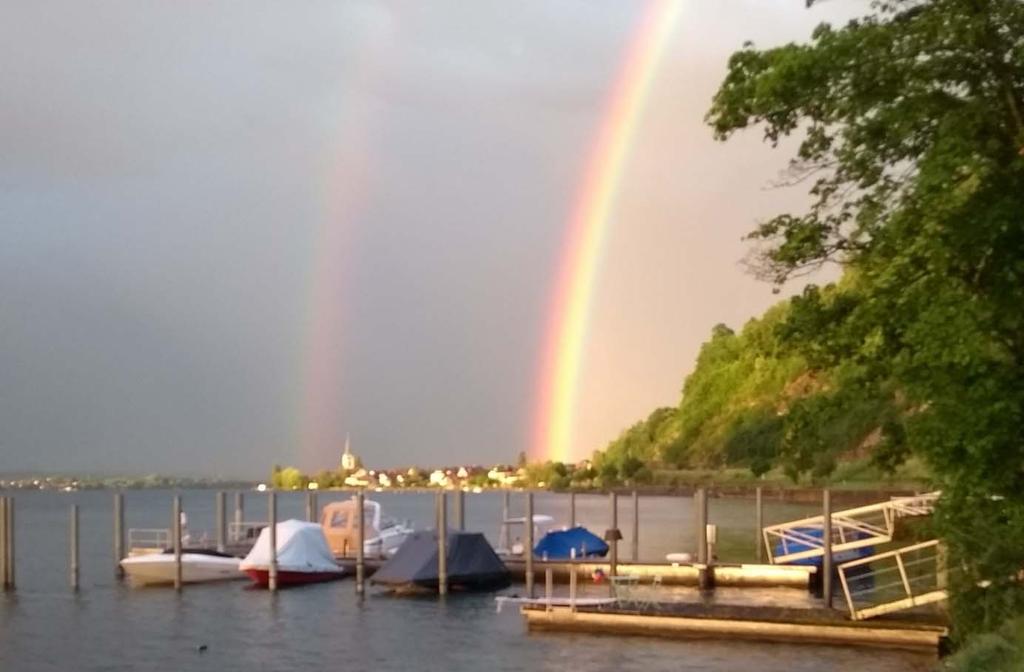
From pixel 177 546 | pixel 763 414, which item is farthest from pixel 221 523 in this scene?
pixel 763 414

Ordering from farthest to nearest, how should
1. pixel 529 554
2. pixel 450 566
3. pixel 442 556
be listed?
pixel 450 566, pixel 442 556, pixel 529 554

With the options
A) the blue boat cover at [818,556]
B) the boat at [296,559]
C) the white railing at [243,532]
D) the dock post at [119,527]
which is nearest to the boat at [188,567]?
the dock post at [119,527]

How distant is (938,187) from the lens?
594 inches

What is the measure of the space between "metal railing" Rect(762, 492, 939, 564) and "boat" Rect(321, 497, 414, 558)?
14.4m

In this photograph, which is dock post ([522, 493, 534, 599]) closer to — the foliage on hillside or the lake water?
the lake water

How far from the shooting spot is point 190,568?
153ft

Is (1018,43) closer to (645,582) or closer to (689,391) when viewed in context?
(645,582)

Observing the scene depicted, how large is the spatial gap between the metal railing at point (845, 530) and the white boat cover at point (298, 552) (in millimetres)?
14325

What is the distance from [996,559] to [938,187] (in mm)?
5652

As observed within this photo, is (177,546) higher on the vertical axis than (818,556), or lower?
lower

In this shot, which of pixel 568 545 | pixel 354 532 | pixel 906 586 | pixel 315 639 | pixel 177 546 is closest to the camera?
pixel 906 586

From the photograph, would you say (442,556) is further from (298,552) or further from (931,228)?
(931,228)

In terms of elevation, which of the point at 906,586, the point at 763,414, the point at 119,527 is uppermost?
the point at 763,414

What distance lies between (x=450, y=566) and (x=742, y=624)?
13480 mm
